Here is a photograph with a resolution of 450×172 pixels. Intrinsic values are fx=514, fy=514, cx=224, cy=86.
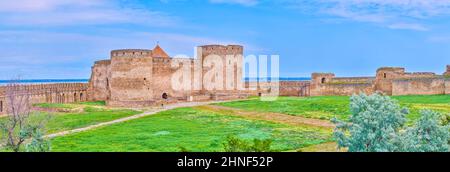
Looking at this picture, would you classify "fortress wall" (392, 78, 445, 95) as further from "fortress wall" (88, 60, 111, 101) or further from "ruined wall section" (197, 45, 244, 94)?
"fortress wall" (88, 60, 111, 101)

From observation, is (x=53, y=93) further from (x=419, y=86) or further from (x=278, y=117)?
(x=419, y=86)

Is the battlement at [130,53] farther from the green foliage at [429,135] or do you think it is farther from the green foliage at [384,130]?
the green foliage at [429,135]

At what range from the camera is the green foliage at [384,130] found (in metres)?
10.7

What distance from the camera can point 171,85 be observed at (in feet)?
132

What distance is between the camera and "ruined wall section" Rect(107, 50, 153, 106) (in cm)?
3656

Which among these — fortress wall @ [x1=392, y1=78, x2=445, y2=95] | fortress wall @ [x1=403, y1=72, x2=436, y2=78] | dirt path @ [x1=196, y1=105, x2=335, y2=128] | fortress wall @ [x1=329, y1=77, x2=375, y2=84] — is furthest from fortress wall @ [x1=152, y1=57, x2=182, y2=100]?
fortress wall @ [x1=403, y1=72, x2=436, y2=78]

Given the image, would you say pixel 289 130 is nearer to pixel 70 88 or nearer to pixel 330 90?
pixel 330 90

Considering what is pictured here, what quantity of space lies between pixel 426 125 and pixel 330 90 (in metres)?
28.8

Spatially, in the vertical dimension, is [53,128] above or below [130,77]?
below

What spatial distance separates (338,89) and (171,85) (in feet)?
42.4

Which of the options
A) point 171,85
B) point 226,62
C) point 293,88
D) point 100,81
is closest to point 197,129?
point 171,85

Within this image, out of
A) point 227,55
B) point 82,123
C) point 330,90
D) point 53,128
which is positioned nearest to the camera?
point 53,128

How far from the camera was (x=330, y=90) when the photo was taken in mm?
39844
